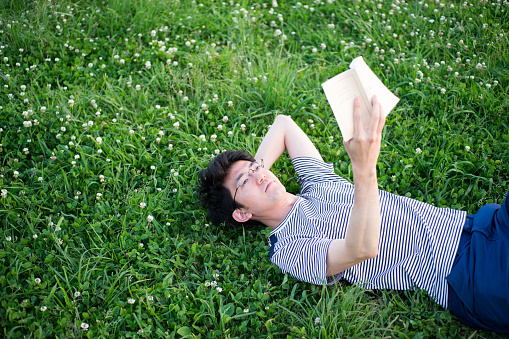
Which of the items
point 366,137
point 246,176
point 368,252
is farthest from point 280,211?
point 366,137

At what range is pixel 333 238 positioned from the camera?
2971 mm

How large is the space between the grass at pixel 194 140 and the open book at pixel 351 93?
119 cm

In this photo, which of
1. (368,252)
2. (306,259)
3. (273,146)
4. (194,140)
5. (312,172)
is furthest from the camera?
(194,140)

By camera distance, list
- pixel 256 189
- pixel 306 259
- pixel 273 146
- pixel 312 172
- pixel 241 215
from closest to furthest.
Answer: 1. pixel 306 259
2. pixel 256 189
3. pixel 241 215
4. pixel 312 172
5. pixel 273 146

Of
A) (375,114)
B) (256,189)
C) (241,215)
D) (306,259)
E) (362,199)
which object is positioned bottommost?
(241,215)

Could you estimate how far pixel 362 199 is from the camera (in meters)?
2.34

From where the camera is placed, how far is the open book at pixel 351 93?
212 centimetres

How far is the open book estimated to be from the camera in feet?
6.96

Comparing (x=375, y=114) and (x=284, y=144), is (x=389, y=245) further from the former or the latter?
(x=284, y=144)

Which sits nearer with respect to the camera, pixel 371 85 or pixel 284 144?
pixel 371 85

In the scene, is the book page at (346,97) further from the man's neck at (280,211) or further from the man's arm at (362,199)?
the man's neck at (280,211)

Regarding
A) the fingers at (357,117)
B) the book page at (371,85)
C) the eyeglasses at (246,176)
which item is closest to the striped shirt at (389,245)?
the eyeglasses at (246,176)

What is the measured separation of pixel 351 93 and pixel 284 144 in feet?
5.40

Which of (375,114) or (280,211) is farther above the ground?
(375,114)
